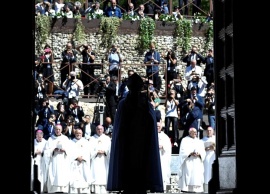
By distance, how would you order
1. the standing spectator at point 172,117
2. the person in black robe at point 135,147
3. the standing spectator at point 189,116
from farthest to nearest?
the standing spectator at point 172,117
the standing spectator at point 189,116
the person in black robe at point 135,147

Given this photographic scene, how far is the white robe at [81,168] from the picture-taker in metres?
23.5

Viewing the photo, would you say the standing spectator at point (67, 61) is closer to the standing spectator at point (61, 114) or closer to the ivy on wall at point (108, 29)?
the ivy on wall at point (108, 29)

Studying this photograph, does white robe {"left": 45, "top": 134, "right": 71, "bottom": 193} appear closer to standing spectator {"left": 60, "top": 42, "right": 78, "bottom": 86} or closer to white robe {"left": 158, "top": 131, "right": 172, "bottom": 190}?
white robe {"left": 158, "top": 131, "right": 172, "bottom": 190}

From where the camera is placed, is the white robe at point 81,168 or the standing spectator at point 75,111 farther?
the standing spectator at point 75,111

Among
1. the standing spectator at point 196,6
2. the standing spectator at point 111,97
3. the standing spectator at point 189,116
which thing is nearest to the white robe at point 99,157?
the standing spectator at point 189,116

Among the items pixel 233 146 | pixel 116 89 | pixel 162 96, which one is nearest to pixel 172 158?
pixel 116 89

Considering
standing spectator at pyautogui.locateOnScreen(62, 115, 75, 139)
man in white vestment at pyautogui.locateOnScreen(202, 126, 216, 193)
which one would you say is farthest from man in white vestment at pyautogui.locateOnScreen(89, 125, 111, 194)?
standing spectator at pyautogui.locateOnScreen(62, 115, 75, 139)

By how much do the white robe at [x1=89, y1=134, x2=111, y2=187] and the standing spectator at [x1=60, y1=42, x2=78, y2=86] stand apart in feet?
35.1

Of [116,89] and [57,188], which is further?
[116,89]

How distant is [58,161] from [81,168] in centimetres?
59
